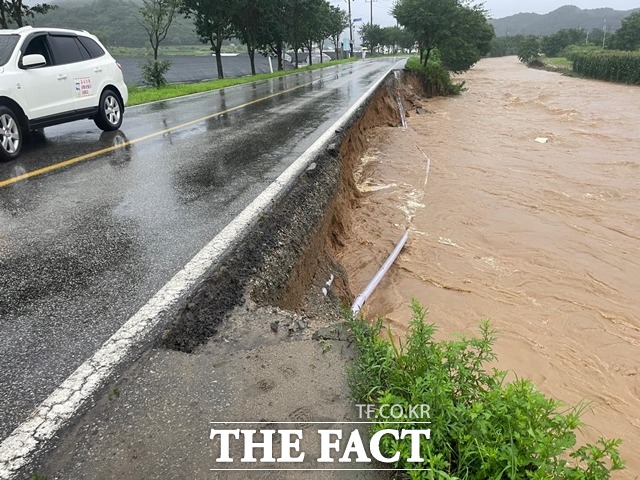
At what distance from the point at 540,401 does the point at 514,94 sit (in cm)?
3256

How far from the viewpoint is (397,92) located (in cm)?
2052

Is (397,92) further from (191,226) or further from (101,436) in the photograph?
(101,436)

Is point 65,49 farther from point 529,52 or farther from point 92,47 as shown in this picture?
point 529,52

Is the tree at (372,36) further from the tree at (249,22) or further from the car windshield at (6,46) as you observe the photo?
the car windshield at (6,46)

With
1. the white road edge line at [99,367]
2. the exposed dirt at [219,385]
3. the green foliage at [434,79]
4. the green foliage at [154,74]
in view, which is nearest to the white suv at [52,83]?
the white road edge line at [99,367]

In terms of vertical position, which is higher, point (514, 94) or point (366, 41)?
point (366, 41)

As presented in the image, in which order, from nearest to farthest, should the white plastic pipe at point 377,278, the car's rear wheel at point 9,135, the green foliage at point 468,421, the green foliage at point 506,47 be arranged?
the green foliage at point 468,421 < the white plastic pipe at point 377,278 < the car's rear wheel at point 9,135 < the green foliage at point 506,47

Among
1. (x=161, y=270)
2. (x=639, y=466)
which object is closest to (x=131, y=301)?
(x=161, y=270)

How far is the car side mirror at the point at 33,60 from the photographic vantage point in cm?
677

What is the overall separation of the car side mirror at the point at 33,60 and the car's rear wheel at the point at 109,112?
1.62m

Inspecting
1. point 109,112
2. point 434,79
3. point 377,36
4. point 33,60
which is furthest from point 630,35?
point 33,60

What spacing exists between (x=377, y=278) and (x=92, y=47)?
7053 mm

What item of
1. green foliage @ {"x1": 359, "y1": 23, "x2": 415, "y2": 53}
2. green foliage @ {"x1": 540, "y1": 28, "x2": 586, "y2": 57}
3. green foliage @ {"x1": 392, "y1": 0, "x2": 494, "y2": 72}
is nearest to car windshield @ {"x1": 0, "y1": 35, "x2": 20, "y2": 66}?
green foliage @ {"x1": 392, "y1": 0, "x2": 494, "y2": 72}

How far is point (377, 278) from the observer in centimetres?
598
